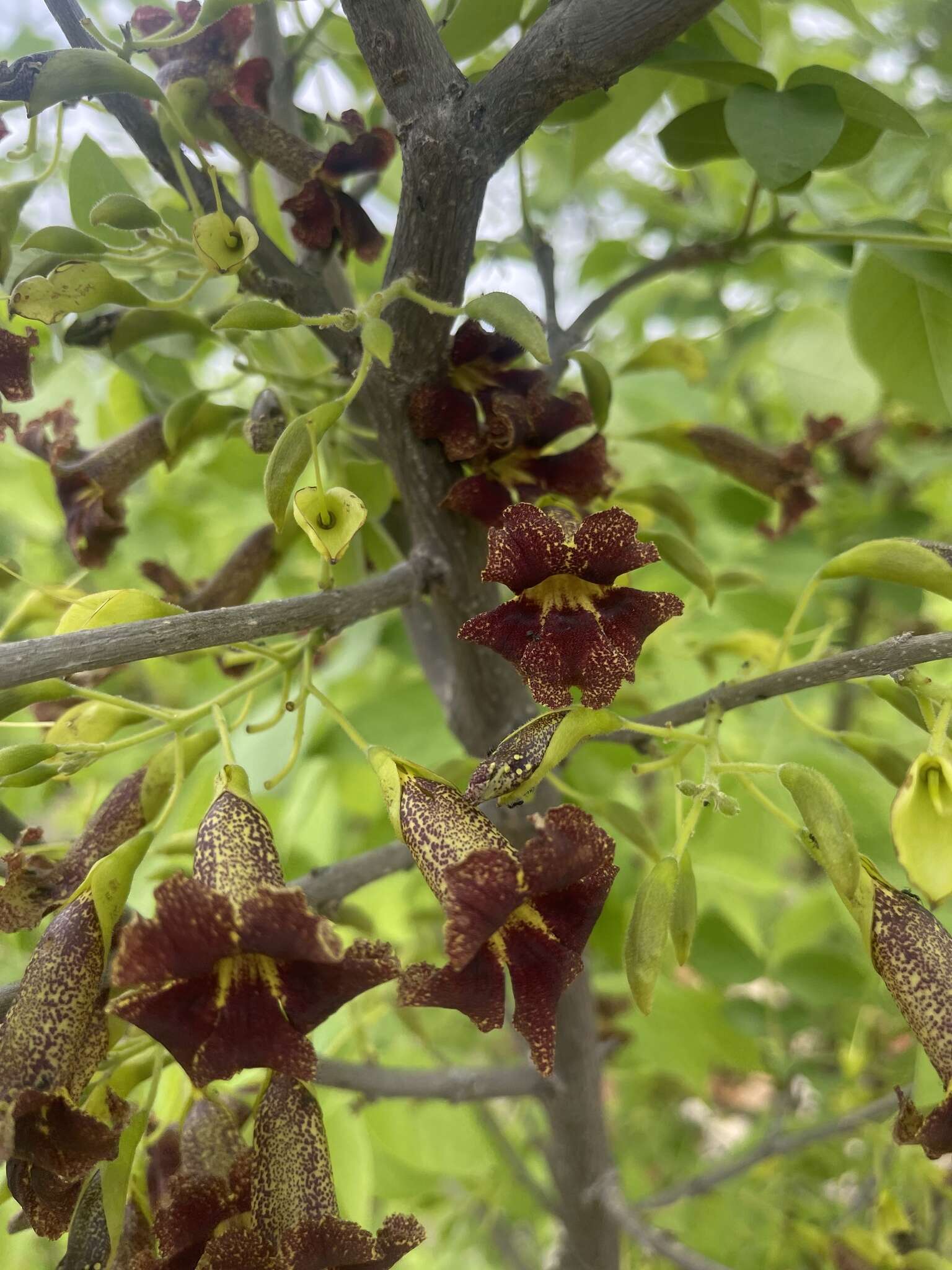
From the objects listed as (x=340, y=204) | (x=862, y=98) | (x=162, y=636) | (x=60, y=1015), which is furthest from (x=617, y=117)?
(x=60, y=1015)

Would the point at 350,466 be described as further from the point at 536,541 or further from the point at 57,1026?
the point at 57,1026

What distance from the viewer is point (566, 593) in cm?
56

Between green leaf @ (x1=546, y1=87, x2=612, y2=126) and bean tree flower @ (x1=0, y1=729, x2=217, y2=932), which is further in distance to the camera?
green leaf @ (x1=546, y1=87, x2=612, y2=126)

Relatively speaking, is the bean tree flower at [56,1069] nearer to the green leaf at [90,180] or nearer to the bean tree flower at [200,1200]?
the bean tree flower at [200,1200]

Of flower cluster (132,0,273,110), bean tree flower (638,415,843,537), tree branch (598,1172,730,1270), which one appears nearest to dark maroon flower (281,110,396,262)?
flower cluster (132,0,273,110)

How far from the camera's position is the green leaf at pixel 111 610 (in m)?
0.52

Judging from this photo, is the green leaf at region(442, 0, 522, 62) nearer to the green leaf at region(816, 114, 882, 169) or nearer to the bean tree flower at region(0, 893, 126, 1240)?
the green leaf at region(816, 114, 882, 169)

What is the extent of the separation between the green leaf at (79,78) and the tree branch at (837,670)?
463 mm

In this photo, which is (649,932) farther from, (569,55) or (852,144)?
(852,144)

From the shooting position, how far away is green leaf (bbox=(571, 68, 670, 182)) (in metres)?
0.78

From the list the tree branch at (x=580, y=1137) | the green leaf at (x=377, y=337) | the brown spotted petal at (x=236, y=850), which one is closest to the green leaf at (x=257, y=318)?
the green leaf at (x=377, y=337)

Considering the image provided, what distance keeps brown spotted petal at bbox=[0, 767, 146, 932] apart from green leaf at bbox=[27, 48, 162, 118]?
37 cm

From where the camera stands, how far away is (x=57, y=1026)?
471mm

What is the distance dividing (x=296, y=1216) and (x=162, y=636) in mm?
317
